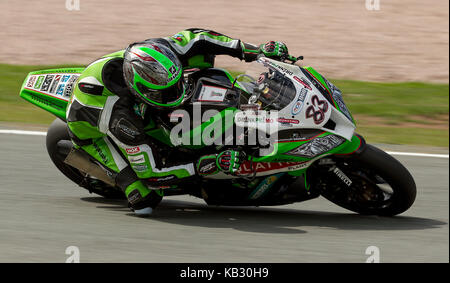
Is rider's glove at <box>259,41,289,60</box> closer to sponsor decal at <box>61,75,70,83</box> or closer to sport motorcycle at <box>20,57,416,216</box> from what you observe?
sport motorcycle at <box>20,57,416,216</box>

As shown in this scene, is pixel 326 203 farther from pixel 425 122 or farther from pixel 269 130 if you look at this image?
pixel 425 122

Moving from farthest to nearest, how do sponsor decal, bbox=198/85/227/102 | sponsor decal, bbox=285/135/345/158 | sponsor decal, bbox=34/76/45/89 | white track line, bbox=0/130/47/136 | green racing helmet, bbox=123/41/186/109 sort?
white track line, bbox=0/130/47/136 → sponsor decal, bbox=34/76/45/89 → sponsor decal, bbox=198/85/227/102 → sponsor decal, bbox=285/135/345/158 → green racing helmet, bbox=123/41/186/109

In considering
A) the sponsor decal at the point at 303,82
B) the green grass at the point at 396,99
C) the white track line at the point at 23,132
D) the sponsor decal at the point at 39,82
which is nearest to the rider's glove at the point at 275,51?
the sponsor decal at the point at 303,82

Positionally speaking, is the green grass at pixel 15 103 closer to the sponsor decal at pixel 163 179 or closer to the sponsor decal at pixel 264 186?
the sponsor decal at pixel 163 179

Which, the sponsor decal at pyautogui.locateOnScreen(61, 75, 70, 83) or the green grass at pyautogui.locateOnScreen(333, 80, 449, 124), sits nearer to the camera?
the sponsor decal at pyautogui.locateOnScreen(61, 75, 70, 83)

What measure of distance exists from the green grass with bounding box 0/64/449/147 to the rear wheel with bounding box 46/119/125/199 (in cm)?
253

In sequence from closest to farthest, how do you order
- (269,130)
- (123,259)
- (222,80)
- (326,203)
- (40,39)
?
(123,259), (269,130), (222,80), (326,203), (40,39)

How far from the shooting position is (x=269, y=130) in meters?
5.31

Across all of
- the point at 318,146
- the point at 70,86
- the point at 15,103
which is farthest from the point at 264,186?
the point at 15,103

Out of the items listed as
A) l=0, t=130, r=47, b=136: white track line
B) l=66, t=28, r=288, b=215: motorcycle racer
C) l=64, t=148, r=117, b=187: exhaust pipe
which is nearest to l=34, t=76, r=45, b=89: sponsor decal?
l=66, t=28, r=288, b=215: motorcycle racer

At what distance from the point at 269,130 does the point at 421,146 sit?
11.3ft

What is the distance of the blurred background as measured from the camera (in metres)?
10.0

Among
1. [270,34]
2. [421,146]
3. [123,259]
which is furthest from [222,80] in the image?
[270,34]

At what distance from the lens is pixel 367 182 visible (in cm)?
560
